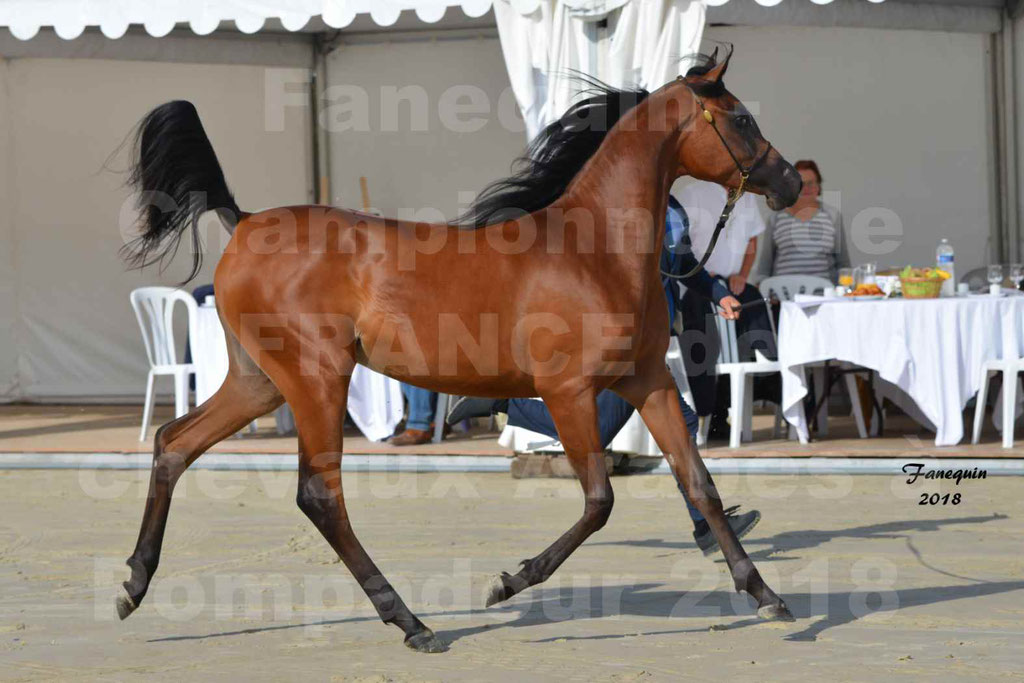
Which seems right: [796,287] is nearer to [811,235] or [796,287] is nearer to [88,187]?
[811,235]

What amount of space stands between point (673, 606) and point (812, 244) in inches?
206

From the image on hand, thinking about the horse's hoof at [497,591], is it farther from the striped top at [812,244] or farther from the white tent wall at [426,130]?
the white tent wall at [426,130]

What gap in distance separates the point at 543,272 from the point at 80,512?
3530 mm

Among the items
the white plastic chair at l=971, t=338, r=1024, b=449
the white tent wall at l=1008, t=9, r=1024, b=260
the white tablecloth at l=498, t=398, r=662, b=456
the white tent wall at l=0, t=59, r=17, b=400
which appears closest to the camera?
the white tablecloth at l=498, t=398, r=662, b=456

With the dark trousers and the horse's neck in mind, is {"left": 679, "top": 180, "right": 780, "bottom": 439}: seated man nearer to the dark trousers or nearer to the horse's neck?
the dark trousers

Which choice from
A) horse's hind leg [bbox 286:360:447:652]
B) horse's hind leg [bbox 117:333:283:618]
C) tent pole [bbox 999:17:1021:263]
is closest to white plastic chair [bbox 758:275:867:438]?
tent pole [bbox 999:17:1021:263]

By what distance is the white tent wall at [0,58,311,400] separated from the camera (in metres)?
11.0

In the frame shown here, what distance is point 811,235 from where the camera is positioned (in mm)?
8938

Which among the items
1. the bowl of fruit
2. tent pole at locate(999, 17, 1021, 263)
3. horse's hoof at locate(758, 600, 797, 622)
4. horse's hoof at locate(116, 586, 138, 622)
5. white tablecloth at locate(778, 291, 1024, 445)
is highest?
tent pole at locate(999, 17, 1021, 263)

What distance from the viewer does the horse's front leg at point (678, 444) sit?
153 inches

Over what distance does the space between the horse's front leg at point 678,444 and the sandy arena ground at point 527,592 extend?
11.4 inches

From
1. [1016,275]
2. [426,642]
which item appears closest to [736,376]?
[1016,275]

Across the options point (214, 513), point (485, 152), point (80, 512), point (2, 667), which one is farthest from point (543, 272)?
point (485, 152)

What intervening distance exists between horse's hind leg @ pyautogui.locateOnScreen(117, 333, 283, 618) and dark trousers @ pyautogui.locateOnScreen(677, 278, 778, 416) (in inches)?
147
